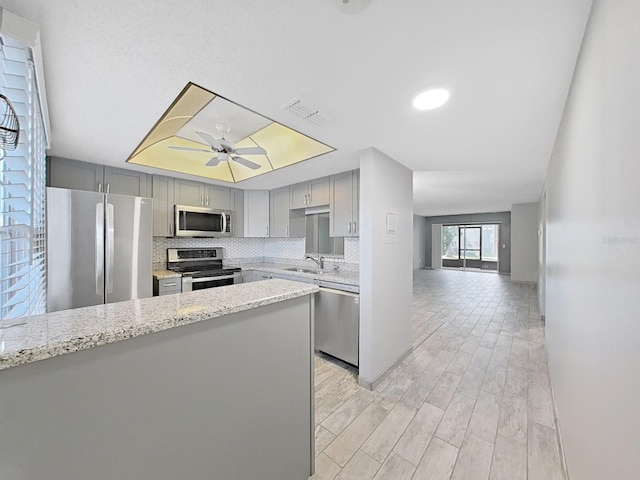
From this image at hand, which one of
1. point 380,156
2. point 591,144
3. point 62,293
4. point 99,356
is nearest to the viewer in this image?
point 99,356

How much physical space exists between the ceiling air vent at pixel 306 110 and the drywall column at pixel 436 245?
1083cm

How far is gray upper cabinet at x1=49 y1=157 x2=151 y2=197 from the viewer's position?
2.70 m

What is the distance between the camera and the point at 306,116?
5.86 ft

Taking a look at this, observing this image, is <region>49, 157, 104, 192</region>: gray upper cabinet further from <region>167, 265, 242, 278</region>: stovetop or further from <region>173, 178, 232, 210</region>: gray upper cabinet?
<region>167, 265, 242, 278</region>: stovetop

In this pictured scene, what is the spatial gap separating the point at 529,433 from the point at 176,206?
4.35m

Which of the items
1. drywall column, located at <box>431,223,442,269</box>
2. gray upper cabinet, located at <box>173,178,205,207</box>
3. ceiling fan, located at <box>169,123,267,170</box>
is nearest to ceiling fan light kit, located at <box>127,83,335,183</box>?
ceiling fan, located at <box>169,123,267,170</box>

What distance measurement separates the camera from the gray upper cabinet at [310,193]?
347 centimetres

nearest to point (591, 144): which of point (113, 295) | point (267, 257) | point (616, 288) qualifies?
point (616, 288)

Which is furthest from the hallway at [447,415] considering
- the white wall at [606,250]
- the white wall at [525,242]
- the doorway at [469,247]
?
the doorway at [469,247]

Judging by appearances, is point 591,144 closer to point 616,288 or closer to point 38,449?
point 616,288

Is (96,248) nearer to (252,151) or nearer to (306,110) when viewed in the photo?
(252,151)

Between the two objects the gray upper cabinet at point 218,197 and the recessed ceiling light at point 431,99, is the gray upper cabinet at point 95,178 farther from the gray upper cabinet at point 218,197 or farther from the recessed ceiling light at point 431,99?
the recessed ceiling light at point 431,99

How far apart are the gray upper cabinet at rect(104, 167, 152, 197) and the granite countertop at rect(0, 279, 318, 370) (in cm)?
280

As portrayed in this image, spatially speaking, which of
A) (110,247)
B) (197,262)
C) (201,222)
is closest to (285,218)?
(201,222)
